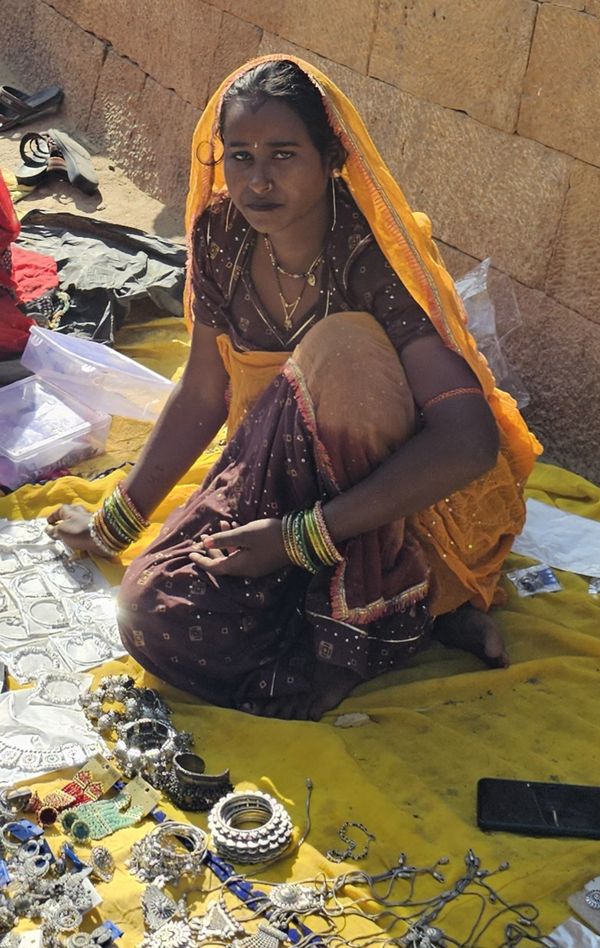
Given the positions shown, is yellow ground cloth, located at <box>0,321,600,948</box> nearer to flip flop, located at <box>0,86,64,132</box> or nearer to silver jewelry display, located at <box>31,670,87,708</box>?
silver jewelry display, located at <box>31,670,87,708</box>

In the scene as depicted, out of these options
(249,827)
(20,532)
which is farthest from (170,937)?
(20,532)

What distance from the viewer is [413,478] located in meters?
2.97

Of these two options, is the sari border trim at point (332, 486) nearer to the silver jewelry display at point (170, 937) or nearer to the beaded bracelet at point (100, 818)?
the beaded bracelet at point (100, 818)

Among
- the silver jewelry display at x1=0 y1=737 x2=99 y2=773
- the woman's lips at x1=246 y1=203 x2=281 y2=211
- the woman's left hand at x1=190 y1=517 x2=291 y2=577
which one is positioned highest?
the woman's lips at x1=246 y1=203 x2=281 y2=211

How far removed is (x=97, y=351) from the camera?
4.71 meters

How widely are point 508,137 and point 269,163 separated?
1935 millimetres

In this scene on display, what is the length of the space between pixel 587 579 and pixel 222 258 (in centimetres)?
143

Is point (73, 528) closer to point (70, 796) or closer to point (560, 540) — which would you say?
point (70, 796)

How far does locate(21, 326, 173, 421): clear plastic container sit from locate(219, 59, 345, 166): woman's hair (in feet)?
5.79

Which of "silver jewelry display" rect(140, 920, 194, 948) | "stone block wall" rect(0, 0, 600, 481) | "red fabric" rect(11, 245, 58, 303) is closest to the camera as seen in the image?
"silver jewelry display" rect(140, 920, 194, 948)

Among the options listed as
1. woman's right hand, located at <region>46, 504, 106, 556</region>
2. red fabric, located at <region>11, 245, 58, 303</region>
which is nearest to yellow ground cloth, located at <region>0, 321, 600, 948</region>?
woman's right hand, located at <region>46, 504, 106, 556</region>

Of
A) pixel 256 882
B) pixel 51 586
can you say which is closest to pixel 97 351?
pixel 51 586

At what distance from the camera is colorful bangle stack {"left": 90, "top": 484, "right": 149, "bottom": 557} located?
3504 millimetres

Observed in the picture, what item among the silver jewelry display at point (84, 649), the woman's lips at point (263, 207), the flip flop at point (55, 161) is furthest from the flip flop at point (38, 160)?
the woman's lips at point (263, 207)
